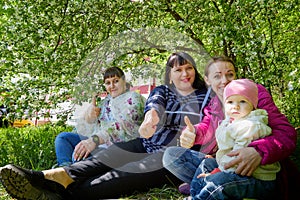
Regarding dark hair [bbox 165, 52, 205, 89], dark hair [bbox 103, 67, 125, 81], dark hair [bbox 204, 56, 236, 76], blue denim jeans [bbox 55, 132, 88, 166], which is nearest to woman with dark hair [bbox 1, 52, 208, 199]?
dark hair [bbox 165, 52, 205, 89]

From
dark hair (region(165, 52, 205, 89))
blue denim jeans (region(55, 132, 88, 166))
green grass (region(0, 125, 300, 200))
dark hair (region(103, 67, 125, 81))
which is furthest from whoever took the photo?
green grass (region(0, 125, 300, 200))

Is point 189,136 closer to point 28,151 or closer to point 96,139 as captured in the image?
point 96,139

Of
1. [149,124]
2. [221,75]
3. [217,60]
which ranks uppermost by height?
[217,60]

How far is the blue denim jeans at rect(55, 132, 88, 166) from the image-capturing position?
3547 millimetres

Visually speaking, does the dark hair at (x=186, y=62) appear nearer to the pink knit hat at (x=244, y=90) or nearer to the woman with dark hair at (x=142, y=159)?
the woman with dark hair at (x=142, y=159)

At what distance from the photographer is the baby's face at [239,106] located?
2.24 meters

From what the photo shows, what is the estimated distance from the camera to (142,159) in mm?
3125

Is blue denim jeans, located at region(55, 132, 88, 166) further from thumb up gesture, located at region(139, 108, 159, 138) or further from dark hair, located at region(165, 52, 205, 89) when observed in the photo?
dark hair, located at region(165, 52, 205, 89)

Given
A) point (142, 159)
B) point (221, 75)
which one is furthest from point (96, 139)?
point (221, 75)

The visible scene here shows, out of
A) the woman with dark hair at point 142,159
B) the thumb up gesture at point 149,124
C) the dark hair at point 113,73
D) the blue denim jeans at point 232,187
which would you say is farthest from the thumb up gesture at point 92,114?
the blue denim jeans at point 232,187

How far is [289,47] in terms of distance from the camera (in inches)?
180

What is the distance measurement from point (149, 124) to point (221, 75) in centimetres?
59

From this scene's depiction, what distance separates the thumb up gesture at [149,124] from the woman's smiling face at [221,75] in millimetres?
459

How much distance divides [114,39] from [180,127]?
164 cm
